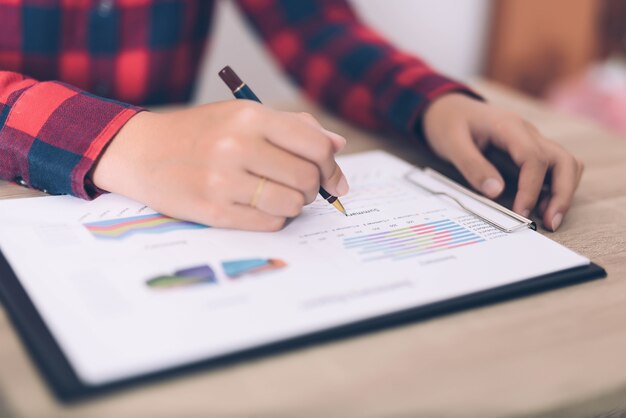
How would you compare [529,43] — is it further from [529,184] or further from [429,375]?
[429,375]

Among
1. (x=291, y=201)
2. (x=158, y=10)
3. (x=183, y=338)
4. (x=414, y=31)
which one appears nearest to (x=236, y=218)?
(x=291, y=201)

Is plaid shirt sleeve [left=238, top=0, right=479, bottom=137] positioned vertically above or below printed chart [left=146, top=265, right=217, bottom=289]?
above

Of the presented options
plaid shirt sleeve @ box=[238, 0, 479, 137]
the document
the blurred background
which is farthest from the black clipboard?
the blurred background

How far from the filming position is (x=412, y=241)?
500 mm

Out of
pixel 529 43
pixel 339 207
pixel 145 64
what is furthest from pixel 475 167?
pixel 529 43

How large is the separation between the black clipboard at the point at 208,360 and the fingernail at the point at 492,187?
0.14 metres

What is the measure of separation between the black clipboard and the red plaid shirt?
172 mm

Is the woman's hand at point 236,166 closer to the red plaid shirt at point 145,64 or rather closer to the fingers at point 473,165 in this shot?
the red plaid shirt at point 145,64

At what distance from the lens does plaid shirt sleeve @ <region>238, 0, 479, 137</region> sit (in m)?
0.78

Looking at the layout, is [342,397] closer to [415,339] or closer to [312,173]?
[415,339]

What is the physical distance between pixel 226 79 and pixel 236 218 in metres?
0.13

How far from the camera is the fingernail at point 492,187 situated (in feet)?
2.02

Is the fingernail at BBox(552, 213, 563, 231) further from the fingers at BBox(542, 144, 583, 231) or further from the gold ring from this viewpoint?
the gold ring

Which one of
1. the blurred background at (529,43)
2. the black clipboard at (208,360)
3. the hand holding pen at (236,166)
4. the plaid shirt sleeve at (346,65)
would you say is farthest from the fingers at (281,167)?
the blurred background at (529,43)
